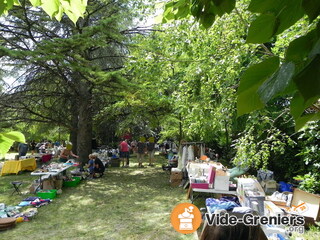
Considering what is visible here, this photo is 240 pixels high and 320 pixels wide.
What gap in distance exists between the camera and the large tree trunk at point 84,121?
37.8 ft

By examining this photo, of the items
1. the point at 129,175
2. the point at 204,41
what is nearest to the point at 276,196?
the point at 204,41

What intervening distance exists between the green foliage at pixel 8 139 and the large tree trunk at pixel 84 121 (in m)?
10.9

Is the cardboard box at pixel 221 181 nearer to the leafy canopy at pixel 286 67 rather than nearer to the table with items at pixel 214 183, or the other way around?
the table with items at pixel 214 183

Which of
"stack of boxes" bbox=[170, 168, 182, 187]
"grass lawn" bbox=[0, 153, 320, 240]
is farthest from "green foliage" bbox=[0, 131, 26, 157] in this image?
"stack of boxes" bbox=[170, 168, 182, 187]

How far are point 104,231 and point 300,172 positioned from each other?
5.93 metres

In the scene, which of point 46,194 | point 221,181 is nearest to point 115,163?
point 46,194

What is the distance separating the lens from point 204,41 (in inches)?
177

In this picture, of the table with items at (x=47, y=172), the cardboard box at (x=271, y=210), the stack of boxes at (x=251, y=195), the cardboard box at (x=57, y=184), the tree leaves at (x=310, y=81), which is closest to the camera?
the tree leaves at (x=310, y=81)

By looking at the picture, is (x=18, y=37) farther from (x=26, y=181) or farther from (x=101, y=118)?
(x=26, y=181)

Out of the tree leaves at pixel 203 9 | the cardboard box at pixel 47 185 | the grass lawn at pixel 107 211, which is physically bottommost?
the grass lawn at pixel 107 211

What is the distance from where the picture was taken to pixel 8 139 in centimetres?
84

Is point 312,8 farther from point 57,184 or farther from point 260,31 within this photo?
point 57,184

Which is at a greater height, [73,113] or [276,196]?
[73,113]

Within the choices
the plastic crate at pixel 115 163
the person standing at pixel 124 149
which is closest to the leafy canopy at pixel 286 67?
the person standing at pixel 124 149
